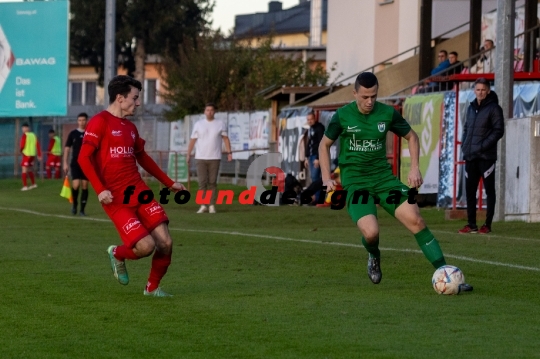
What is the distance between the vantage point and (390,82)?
3328cm

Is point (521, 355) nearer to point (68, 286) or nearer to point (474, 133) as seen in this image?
point (68, 286)

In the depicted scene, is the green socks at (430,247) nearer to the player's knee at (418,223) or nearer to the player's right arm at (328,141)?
the player's knee at (418,223)

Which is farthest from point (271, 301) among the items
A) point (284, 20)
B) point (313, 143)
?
point (284, 20)

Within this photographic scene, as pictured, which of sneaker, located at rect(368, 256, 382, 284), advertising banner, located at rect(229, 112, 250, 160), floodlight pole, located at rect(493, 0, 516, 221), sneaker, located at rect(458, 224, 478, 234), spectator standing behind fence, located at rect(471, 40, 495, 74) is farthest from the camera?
advertising banner, located at rect(229, 112, 250, 160)

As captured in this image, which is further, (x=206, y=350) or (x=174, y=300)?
(x=174, y=300)

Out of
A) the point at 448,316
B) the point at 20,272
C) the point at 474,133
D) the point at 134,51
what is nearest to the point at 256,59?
the point at 134,51

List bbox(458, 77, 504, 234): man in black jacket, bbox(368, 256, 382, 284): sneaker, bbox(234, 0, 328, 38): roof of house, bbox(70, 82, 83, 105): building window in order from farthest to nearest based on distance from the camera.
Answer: bbox(234, 0, 328, 38): roof of house < bbox(70, 82, 83, 105): building window < bbox(458, 77, 504, 234): man in black jacket < bbox(368, 256, 382, 284): sneaker

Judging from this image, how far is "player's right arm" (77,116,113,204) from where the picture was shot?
8936 mm

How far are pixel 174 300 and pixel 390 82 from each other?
81.7 ft

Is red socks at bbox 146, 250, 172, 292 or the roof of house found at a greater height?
the roof of house

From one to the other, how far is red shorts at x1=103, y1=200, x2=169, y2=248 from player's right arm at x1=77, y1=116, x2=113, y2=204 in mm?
190

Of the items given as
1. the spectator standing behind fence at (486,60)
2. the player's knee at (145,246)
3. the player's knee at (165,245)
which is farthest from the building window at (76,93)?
the player's knee at (145,246)

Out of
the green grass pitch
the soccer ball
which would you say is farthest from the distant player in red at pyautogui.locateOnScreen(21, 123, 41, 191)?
the soccer ball

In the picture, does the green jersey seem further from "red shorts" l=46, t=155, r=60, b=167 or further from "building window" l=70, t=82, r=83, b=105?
"building window" l=70, t=82, r=83, b=105
